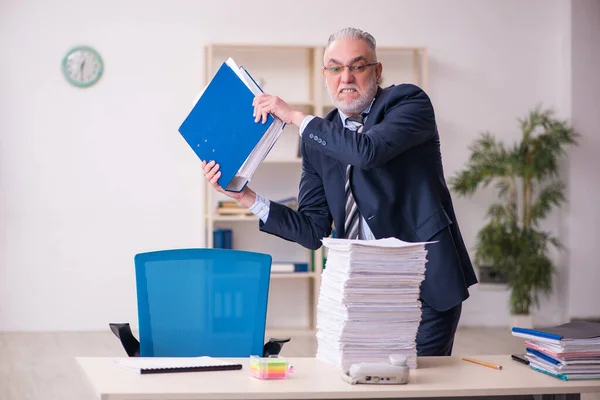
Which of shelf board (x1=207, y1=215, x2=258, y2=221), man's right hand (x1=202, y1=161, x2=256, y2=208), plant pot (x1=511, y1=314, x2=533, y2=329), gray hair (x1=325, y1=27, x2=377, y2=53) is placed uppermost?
gray hair (x1=325, y1=27, x2=377, y2=53)

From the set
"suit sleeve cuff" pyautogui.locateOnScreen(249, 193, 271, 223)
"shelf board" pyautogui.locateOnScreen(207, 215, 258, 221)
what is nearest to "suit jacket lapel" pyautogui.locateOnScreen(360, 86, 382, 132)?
"suit sleeve cuff" pyautogui.locateOnScreen(249, 193, 271, 223)

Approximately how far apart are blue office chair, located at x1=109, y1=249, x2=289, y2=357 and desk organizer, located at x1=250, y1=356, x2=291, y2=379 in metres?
0.73

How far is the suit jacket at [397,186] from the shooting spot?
7.62 feet

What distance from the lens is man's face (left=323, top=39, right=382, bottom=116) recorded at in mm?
2469

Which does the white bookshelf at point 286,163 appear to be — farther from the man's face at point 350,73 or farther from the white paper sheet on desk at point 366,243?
the white paper sheet on desk at point 366,243

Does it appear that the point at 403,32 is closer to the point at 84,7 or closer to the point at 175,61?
the point at 175,61

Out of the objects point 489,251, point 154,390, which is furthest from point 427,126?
point 489,251

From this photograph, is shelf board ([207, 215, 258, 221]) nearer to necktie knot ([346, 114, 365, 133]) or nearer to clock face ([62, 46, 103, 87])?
clock face ([62, 46, 103, 87])

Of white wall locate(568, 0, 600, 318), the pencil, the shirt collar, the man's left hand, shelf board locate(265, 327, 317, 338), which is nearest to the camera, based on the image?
the pencil

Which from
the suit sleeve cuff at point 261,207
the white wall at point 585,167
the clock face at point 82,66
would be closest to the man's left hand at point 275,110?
the suit sleeve cuff at point 261,207

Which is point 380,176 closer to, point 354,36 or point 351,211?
point 351,211

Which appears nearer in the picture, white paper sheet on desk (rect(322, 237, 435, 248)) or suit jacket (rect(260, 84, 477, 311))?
white paper sheet on desk (rect(322, 237, 435, 248))

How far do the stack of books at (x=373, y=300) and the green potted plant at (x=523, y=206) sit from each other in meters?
4.84

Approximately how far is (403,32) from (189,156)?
2.02 m
